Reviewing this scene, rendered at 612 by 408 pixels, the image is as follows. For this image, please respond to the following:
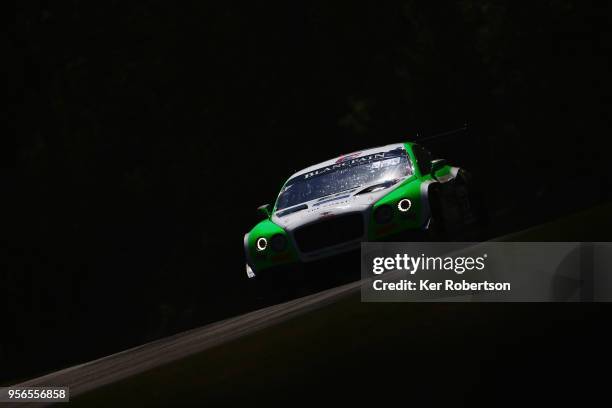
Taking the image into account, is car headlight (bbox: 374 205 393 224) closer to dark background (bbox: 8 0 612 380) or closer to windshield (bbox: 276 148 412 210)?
windshield (bbox: 276 148 412 210)

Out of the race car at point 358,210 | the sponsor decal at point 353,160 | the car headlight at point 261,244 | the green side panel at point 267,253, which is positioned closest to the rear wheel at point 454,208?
the race car at point 358,210

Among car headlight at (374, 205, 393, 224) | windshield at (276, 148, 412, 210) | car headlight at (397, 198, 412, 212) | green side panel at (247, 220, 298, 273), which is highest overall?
windshield at (276, 148, 412, 210)

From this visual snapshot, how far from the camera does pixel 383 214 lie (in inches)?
434

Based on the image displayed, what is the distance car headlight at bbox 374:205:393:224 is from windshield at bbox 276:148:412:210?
795 mm

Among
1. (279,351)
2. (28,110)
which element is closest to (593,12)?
(28,110)

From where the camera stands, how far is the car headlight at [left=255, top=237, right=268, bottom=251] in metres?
11.5

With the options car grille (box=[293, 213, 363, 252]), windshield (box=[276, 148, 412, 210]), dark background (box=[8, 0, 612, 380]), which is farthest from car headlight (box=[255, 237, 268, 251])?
dark background (box=[8, 0, 612, 380])

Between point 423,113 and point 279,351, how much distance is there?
39041 mm

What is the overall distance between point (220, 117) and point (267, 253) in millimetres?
28192

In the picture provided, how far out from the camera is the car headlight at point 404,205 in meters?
11.0

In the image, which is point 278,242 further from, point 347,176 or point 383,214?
point 347,176

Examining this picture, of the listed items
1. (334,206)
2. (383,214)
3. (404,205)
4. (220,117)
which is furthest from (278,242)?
(220,117)

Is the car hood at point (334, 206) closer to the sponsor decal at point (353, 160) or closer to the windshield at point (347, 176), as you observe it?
the windshield at point (347, 176)

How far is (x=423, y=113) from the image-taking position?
4391 cm
